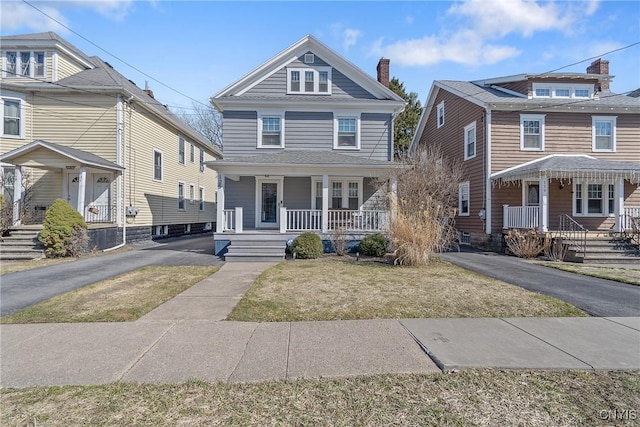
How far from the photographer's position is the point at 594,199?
15.5 m

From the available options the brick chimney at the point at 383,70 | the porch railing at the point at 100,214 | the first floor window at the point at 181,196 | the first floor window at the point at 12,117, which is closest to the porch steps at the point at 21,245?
the porch railing at the point at 100,214

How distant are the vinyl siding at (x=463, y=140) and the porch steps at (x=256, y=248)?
9970mm

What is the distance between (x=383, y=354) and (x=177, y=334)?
2831 millimetres

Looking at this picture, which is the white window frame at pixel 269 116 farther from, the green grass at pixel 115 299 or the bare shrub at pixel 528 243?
the bare shrub at pixel 528 243

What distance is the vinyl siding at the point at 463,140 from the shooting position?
16.0 metres

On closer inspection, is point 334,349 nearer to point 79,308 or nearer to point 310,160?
point 79,308

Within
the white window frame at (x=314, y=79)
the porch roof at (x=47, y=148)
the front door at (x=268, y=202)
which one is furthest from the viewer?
the white window frame at (x=314, y=79)

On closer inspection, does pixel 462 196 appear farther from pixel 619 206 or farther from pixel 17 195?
pixel 17 195

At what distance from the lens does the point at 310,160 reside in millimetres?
13414

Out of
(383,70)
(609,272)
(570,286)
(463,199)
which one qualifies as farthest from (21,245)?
(463,199)

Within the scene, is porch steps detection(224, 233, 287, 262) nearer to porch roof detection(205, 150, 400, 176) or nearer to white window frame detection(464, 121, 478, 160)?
porch roof detection(205, 150, 400, 176)

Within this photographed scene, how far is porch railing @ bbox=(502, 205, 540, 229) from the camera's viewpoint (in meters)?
13.7

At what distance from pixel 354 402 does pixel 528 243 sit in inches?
492

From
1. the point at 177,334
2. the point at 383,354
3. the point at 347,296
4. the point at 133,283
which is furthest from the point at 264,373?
the point at 133,283
